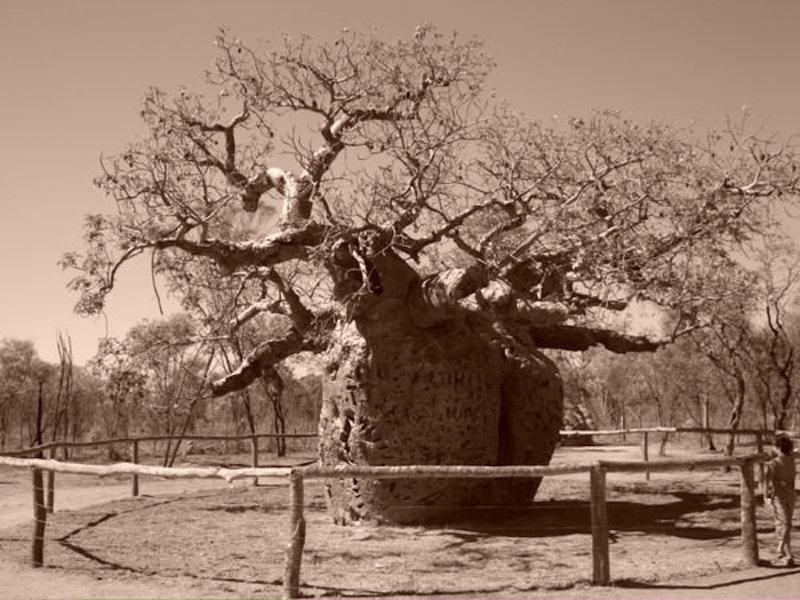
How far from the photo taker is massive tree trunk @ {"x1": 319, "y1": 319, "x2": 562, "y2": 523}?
32.0 feet

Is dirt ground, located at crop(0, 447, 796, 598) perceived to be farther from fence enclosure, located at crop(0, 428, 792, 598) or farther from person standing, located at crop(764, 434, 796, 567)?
person standing, located at crop(764, 434, 796, 567)

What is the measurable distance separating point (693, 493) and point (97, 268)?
967 centimetres

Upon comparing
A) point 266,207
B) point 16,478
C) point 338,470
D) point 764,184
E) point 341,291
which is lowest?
point 16,478

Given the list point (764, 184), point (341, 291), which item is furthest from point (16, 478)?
point (764, 184)

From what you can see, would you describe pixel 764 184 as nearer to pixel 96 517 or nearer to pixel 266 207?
pixel 96 517

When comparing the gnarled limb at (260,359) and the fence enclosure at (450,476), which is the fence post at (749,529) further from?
the gnarled limb at (260,359)

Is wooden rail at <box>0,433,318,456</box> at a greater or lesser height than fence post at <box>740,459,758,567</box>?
greater

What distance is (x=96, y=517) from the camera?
11125 millimetres

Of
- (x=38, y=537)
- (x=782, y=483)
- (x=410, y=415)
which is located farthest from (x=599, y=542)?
(x=38, y=537)

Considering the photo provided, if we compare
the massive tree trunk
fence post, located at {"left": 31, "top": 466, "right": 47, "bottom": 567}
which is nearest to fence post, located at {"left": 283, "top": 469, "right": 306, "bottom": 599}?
fence post, located at {"left": 31, "top": 466, "right": 47, "bottom": 567}

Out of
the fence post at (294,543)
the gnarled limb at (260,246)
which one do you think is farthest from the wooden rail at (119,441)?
the fence post at (294,543)

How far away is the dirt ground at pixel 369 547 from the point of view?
22.2 ft

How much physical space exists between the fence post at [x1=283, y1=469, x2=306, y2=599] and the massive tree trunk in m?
3.23

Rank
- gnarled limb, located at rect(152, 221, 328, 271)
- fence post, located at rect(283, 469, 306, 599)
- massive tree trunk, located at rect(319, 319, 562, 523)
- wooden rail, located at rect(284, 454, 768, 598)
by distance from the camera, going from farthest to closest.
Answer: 1. massive tree trunk, located at rect(319, 319, 562, 523)
2. gnarled limb, located at rect(152, 221, 328, 271)
3. wooden rail, located at rect(284, 454, 768, 598)
4. fence post, located at rect(283, 469, 306, 599)
